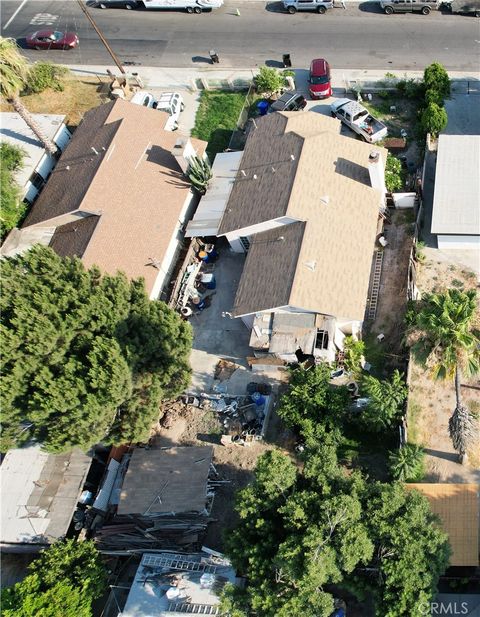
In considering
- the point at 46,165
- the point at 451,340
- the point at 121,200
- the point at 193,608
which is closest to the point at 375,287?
the point at 451,340

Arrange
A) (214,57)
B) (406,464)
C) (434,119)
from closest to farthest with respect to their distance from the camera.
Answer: (406,464), (434,119), (214,57)

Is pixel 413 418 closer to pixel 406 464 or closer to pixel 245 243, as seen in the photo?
pixel 406 464

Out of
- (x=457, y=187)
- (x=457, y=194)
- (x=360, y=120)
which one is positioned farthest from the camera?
(x=360, y=120)

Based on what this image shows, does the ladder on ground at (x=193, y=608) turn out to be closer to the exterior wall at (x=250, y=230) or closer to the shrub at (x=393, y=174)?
the exterior wall at (x=250, y=230)

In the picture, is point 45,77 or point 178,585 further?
point 45,77

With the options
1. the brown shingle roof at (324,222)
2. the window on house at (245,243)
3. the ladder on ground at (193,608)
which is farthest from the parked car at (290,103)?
the ladder on ground at (193,608)

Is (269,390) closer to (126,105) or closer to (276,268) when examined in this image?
(276,268)

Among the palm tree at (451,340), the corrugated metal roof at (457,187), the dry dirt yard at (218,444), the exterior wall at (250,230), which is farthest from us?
the exterior wall at (250,230)

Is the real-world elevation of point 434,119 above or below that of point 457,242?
above
